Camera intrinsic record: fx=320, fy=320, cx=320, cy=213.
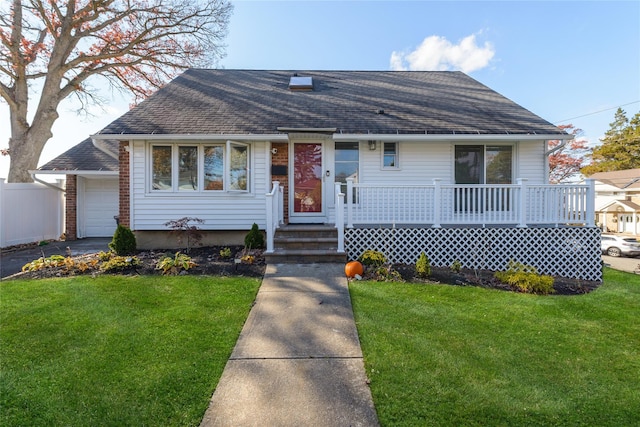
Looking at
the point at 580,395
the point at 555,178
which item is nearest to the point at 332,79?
the point at 580,395

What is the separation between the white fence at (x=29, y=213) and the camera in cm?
976

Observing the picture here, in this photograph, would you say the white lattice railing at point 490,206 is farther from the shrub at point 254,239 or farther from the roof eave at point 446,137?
the shrub at point 254,239

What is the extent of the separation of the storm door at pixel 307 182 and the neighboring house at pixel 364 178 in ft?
0.09

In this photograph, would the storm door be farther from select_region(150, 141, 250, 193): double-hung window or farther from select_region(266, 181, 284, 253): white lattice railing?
select_region(150, 141, 250, 193): double-hung window

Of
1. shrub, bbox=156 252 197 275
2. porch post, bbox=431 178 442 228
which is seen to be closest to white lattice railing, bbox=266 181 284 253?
shrub, bbox=156 252 197 275

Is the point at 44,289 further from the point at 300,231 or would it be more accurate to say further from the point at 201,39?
the point at 201,39

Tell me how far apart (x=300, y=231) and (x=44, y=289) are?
4.78 metres

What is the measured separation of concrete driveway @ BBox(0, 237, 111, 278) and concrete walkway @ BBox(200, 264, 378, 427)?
5539 mm

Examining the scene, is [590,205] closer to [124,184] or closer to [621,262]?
[124,184]

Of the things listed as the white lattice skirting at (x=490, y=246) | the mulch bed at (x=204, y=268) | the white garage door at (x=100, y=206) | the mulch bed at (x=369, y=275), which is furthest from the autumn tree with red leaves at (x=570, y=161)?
the white garage door at (x=100, y=206)

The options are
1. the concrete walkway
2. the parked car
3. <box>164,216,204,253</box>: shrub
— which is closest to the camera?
the concrete walkway

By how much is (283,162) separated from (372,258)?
12.5 feet

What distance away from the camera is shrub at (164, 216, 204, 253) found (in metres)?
7.98

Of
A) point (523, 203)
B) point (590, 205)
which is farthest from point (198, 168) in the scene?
point (590, 205)
